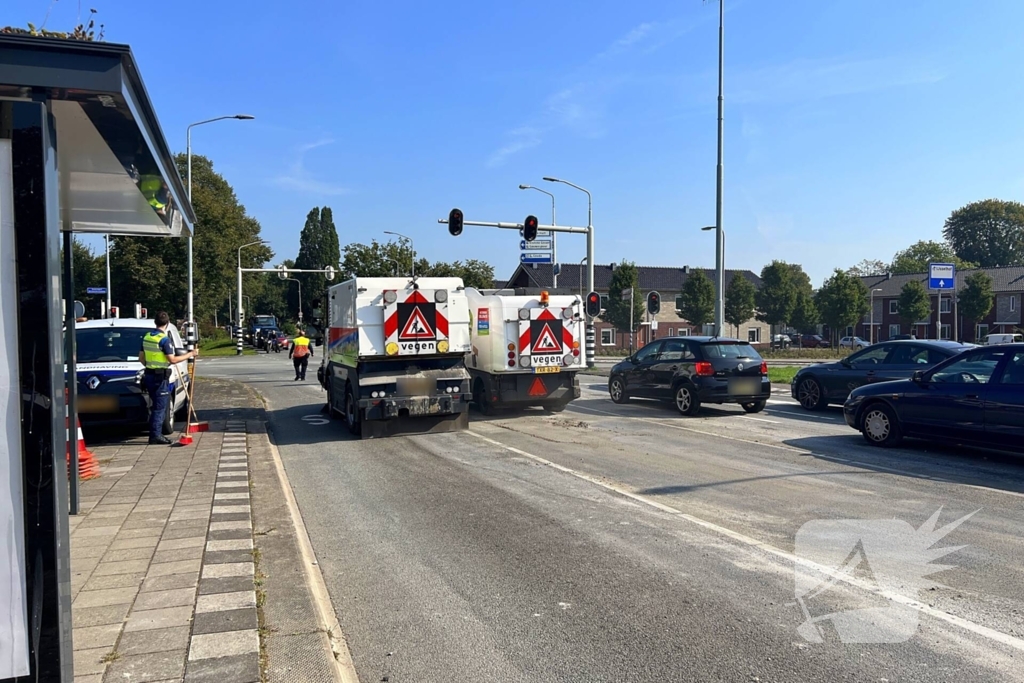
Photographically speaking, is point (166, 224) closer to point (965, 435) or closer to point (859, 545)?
point (859, 545)

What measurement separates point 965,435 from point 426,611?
8.19 m

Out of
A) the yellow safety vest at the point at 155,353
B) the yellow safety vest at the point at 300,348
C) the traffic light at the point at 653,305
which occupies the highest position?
the traffic light at the point at 653,305

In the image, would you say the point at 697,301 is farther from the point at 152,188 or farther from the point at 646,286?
the point at 152,188

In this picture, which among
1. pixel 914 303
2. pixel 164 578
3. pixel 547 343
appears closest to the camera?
pixel 164 578

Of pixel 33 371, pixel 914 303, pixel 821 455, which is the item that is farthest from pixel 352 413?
pixel 914 303

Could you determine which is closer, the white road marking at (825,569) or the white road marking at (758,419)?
the white road marking at (825,569)

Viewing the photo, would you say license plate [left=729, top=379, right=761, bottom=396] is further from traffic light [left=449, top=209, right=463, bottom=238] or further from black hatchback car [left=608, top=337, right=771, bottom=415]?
traffic light [left=449, top=209, right=463, bottom=238]

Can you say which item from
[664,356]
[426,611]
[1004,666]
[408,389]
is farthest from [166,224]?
[664,356]

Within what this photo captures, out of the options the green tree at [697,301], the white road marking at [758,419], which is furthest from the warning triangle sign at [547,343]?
the green tree at [697,301]

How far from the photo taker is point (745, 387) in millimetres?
16000

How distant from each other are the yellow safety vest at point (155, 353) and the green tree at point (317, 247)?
334ft

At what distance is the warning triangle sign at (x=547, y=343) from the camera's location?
15406 mm

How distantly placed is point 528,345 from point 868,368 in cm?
672

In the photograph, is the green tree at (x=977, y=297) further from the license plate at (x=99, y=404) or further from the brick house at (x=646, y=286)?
the license plate at (x=99, y=404)
